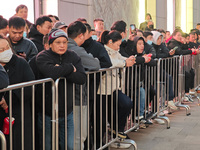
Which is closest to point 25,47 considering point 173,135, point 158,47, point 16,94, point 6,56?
point 6,56

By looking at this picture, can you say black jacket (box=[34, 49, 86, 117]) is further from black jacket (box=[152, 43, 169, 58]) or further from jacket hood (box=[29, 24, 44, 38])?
black jacket (box=[152, 43, 169, 58])

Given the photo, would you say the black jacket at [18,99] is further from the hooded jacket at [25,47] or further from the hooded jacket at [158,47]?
the hooded jacket at [158,47]

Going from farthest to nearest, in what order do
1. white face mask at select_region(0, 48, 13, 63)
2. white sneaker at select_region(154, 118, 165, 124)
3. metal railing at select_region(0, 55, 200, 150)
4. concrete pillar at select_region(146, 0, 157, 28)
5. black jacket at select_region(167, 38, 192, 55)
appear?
concrete pillar at select_region(146, 0, 157, 28)
black jacket at select_region(167, 38, 192, 55)
white sneaker at select_region(154, 118, 165, 124)
metal railing at select_region(0, 55, 200, 150)
white face mask at select_region(0, 48, 13, 63)

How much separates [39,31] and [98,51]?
1.09 meters

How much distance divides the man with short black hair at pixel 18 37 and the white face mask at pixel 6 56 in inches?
45.0

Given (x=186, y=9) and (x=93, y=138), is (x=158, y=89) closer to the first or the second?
(x=93, y=138)

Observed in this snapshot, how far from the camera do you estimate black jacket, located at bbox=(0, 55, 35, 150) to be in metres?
4.04

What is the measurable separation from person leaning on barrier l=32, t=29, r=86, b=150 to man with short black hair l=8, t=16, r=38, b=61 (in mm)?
745

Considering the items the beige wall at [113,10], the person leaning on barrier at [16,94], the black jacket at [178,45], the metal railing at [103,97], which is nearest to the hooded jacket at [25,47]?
the metal railing at [103,97]

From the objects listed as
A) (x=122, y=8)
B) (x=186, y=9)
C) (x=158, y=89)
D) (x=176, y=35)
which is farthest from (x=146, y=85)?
(x=186, y=9)

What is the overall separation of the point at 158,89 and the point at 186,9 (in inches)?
838

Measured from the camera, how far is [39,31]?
613cm

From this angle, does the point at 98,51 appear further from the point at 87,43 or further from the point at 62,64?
the point at 62,64

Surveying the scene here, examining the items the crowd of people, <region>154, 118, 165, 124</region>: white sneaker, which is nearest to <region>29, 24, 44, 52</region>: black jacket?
the crowd of people
